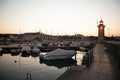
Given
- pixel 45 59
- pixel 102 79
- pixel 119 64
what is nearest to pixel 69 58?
pixel 45 59

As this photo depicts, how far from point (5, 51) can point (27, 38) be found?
99.0 metres

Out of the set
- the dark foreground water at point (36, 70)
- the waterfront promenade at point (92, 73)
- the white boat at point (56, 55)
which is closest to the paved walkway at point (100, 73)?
the waterfront promenade at point (92, 73)

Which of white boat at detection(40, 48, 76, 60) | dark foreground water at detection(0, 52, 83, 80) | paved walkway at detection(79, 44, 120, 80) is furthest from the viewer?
white boat at detection(40, 48, 76, 60)

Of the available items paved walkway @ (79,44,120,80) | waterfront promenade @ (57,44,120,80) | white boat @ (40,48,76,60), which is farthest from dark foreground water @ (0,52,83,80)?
waterfront promenade @ (57,44,120,80)

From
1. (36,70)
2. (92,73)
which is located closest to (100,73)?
(92,73)

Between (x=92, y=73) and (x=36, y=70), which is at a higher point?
(x=92, y=73)

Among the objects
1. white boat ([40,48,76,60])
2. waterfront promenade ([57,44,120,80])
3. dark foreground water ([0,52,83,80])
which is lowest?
dark foreground water ([0,52,83,80])

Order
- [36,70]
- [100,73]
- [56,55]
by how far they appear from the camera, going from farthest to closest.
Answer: [56,55]
[36,70]
[100,73]

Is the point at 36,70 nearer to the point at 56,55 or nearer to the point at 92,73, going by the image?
the point at 56,55

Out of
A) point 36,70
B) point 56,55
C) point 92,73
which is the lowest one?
point 36,70

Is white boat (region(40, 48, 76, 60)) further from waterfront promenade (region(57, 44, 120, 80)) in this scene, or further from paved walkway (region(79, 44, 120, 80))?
waterfront promenade (region(57, 44, 120, 80))

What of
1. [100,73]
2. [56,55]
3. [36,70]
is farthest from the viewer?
[56,55]

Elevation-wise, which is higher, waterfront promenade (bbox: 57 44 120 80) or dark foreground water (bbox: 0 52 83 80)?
waterfront promenade (bbox: 57 44 120 80)

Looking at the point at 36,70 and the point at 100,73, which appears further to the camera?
the point at 36,70
